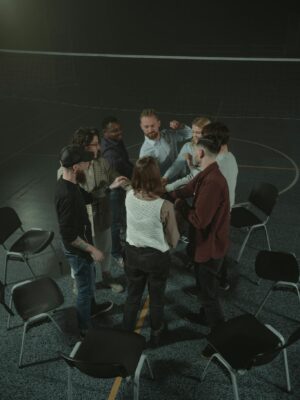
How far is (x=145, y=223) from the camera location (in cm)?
319

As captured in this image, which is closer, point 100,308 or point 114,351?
point 114,351

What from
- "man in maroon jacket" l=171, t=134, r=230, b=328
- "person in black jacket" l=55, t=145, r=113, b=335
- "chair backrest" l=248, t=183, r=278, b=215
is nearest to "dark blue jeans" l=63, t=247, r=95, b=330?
"person in black jacket" l=55, t=145, r=113, b=335

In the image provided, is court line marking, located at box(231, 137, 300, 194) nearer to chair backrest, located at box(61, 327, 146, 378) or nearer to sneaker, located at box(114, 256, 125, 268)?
sneaker, located at box(114, 256, 125, 268)

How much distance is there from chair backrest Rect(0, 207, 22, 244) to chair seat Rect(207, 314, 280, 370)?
280 centimetres

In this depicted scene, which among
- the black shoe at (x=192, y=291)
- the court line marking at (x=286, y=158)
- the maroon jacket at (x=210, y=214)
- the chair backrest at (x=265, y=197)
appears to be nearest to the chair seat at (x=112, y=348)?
the maroon jacket at (x=210, y=214)

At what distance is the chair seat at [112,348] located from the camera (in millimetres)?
3012

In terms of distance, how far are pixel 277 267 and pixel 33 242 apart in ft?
9.61

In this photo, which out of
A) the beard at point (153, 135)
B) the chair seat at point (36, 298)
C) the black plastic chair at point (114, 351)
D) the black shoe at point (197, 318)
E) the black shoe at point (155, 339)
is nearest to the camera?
the black plastic chair at point (114, 351)

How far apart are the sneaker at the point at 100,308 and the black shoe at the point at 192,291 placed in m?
0.92

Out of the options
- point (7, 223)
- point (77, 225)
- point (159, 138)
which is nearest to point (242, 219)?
point (159, 138)

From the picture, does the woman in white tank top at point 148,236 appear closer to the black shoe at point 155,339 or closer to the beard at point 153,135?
the black shoe at point 155,339

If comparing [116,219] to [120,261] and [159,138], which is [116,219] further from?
[159,138]

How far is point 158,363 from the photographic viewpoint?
143 inches

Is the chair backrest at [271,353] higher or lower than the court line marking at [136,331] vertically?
higher
